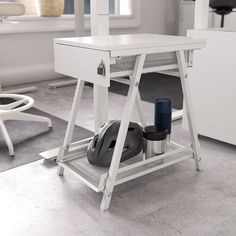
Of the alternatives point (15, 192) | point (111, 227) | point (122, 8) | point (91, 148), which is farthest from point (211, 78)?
point (122, 8)

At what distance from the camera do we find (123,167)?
1.27 m

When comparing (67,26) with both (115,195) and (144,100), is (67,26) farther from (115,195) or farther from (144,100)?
(115,195)

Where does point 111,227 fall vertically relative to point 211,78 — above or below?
below

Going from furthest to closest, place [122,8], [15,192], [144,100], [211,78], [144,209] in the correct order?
[122,8] < [144,100] < [211,78] < [15,192] < [144,209]

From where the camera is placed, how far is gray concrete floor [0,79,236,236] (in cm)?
111

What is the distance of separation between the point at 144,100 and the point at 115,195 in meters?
1.43

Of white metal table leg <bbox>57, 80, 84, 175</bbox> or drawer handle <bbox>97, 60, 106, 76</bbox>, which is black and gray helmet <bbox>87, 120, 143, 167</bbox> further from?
drawer handle <bbox>97, 60, 106, 76</bbox>


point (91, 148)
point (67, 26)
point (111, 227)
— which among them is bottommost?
point (111, 227)

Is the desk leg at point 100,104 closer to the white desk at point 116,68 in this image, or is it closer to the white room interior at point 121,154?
the white room interior at point 121,154

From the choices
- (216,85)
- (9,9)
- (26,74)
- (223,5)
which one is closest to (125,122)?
(216,85)

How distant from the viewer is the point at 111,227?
112 centimetres

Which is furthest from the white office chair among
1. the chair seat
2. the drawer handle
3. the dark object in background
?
the dark object in background

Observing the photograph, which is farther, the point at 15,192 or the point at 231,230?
the point at 15,192

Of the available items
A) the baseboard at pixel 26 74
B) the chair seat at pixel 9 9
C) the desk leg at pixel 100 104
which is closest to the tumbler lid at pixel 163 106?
the desk leg at pixel 100 104
